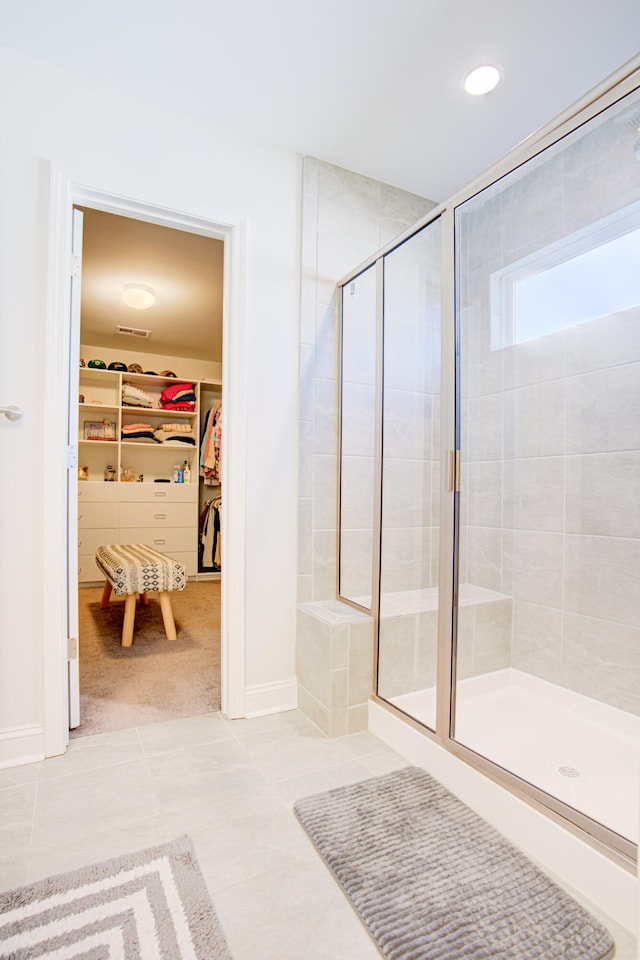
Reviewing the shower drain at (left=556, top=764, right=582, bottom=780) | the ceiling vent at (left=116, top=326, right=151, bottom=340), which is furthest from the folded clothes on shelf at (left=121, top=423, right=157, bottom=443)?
the shower drain at (left=556, top=764, right=582, bottom=780)

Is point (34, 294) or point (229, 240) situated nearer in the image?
point (34, 294)

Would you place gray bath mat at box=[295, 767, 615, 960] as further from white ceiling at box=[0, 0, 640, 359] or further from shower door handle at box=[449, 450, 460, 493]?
white ceiling at box=[0, 0, 640, 359]

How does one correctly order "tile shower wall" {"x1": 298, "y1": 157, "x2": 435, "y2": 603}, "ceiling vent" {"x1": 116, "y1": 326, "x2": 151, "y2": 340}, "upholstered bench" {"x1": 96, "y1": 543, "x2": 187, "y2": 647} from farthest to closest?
"ceiling vent" {"x1": 116, "y1": 326, "x2": 151, "y2": 340}, "upholstered bench" {"x1": 96, "y1": 543, "x2": 187, "y2": 647}, "tile shower wall" {"x1": 298, "y1": 157, "x2": 435, "y2": 603}

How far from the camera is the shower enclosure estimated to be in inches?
65.8

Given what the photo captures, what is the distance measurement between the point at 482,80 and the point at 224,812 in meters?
2.66

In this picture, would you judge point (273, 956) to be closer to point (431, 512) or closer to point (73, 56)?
point (431, 512)

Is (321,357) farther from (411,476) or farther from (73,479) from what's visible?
(73,479)

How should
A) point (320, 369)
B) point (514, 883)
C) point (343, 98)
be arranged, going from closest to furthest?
point (514, 883), point (343, 98), point (320, 369)

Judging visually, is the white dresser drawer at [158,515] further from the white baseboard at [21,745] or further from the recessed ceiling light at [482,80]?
the recessed ceiling light at [482,80]

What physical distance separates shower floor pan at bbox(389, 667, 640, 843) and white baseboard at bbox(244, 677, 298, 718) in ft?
1.69

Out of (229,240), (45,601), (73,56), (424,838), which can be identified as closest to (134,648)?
(45,601)

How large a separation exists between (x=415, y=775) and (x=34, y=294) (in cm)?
213

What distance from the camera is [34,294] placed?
1730 mm

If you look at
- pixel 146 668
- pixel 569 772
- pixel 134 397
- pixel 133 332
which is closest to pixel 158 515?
pixel 134 397
